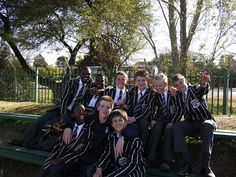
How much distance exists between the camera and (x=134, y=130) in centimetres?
531

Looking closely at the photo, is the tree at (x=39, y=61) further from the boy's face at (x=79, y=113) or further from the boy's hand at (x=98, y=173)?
the boy's hand at (x=98, y=173)

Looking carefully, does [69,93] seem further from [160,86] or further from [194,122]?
[194,122]

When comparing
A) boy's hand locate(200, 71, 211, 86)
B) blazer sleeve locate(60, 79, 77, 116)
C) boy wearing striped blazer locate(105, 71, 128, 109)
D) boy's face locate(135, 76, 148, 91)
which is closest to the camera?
boy's hand locate(200, 71, 211, 86)

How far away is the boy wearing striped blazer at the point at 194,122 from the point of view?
17.0 feet

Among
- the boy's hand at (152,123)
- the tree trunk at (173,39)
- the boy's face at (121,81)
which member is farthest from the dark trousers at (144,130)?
the tree trunk at (173,39)

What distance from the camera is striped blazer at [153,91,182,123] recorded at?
5.83 meters

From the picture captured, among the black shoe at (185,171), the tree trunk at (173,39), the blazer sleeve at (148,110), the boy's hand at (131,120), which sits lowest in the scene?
the black shoe at (185,171)

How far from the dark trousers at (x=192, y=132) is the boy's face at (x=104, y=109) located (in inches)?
35.7

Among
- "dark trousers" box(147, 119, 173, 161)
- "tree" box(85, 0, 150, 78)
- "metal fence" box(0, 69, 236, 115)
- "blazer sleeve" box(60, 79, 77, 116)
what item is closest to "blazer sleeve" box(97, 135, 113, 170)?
"dark trousers" box(147, 119, 173, 161)

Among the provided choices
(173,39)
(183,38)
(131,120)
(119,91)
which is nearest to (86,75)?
(119,91)

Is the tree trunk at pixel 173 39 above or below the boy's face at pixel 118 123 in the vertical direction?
above

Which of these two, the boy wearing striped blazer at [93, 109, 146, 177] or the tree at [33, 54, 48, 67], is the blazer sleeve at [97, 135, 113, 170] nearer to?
the boy wearing striped blazer at [93, 109, 146, 177]

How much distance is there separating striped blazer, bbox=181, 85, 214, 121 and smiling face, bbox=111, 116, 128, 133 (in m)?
1.04

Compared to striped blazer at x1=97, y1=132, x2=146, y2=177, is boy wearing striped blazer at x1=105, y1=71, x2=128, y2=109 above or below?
above
